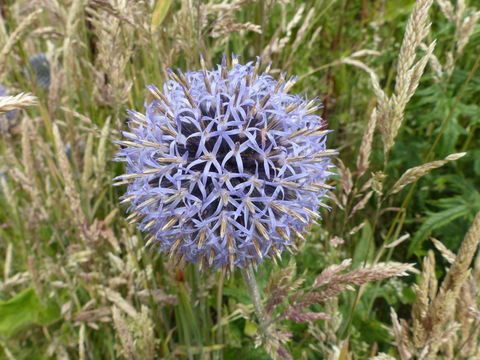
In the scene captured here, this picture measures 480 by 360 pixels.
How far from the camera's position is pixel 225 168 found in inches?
42.3

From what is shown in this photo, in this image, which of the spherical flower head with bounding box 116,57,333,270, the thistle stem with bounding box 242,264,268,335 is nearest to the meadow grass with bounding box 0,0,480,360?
the thistle stem with bounding box 242,264,268,335

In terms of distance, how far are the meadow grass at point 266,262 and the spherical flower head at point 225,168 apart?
0.13 metres

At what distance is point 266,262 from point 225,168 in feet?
1.64

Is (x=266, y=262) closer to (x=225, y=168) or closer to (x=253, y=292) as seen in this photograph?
(x=253, y=292)

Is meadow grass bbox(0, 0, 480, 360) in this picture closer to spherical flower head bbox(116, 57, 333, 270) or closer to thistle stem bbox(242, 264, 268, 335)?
thistle stem bbox(242, 264, 268, 335)

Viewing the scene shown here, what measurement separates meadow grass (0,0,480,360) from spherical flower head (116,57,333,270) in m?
0.13

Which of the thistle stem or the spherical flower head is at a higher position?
the spherical flower head

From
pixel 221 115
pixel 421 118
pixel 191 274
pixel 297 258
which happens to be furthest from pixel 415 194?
pixel 221 115

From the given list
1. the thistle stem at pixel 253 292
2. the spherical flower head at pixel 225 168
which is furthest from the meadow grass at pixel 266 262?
the spherical flower head at pixel 225 168

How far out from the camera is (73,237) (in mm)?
1847

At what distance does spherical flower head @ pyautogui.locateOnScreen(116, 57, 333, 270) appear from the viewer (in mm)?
1011

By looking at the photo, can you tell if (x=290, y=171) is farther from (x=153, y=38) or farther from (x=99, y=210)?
(x=99, y=210)

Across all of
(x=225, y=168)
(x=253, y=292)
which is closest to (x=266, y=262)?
(x=253, y=292)

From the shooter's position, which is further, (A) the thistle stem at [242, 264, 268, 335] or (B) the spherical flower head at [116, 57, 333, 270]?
(A) the thistle stem at [242, 264, 268, 335]
